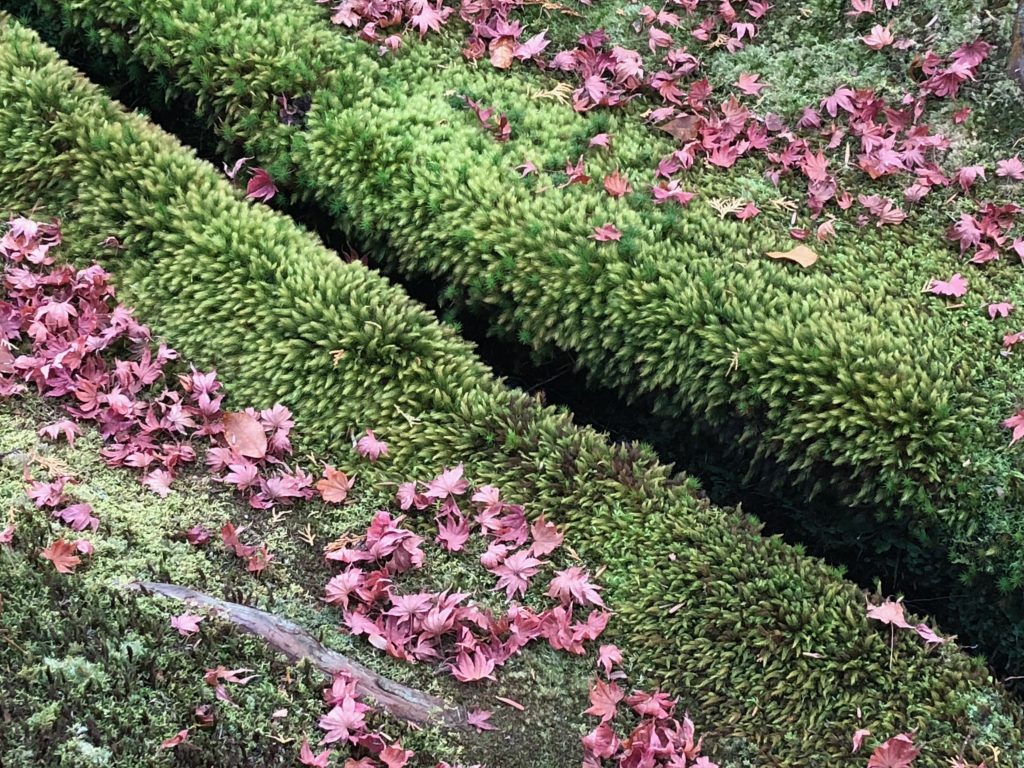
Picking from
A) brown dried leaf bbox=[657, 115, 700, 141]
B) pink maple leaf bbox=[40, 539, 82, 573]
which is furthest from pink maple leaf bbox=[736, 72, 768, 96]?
Answer: pink maple leaf bbox=[40, 539, 82, 573]

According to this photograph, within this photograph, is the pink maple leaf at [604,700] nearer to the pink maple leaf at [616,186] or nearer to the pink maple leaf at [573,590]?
the pink maple leaf at [573,590]

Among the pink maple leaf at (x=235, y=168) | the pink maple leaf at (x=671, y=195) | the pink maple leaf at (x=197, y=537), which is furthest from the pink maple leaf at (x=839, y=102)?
the pink maple leaf at (x=197, y=537)

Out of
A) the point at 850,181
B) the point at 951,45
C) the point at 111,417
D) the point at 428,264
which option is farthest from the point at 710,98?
the point at 111,417

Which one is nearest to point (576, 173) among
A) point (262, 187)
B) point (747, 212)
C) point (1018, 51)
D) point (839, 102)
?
point (747, 212)

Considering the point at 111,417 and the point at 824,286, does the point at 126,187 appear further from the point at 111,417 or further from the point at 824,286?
the point at 824,286

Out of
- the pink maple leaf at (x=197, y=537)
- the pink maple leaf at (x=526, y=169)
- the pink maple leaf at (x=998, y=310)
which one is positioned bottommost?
the pink maple leaf at (x=197, y=537)

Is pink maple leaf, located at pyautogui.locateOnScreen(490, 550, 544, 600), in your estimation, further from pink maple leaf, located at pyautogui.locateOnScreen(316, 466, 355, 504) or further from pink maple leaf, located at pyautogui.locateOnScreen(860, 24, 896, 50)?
pink maple leaf, located at pyautogui.locateOnScreen(860, 24, 896, 50)
